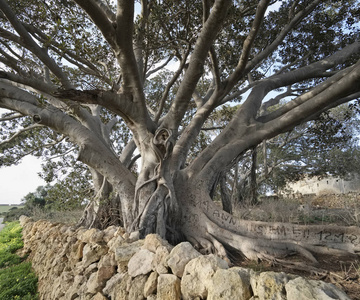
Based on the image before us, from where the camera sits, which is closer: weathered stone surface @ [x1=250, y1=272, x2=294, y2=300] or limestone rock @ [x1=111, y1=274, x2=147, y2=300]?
weathered stone surface @ [x1=250, y1=272, x2=294, y2=300]

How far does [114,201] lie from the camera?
5320 mm

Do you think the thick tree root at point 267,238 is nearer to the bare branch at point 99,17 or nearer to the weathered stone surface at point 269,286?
the weathered stone surface at point 269,286

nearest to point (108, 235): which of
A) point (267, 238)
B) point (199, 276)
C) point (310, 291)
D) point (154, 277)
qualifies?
point (154, 277)

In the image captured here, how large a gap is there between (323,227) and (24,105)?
6.01 m

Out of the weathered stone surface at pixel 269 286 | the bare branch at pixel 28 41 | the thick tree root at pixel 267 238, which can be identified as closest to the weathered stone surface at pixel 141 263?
the weathered stone surface at pixel 269 286

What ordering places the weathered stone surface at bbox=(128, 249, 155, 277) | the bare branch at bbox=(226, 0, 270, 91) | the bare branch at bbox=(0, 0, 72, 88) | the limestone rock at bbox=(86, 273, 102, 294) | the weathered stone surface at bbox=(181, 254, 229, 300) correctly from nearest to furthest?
the weathered stone surface at bbox=(181, 254, 229, 300), the weathered stone surface at bbox=(128, 249, 155, 277), the limestone rock at bbox=(86, 273, 102, 294), the bare branch at bbox=(0, 0, 72, 88), the bare branch at bbox=(226, 0, 270, 91)

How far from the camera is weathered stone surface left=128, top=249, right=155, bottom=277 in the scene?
228 centimetres

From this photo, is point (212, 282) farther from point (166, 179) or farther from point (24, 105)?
point (24, 105)

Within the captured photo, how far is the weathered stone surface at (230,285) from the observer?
4.90ft

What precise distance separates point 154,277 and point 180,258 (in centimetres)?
37

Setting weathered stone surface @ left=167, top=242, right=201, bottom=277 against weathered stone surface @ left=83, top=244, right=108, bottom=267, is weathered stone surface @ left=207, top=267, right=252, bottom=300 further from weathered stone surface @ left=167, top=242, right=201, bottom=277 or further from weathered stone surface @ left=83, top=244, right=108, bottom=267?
weathered stone surface @ left=83, top=244, right=108, bottom=267

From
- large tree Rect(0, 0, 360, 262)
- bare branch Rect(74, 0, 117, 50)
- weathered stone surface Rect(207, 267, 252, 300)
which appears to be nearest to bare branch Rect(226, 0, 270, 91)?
large tree Rect(0, 0, 360, 262)

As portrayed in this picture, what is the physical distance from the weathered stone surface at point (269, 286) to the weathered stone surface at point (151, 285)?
0.99m

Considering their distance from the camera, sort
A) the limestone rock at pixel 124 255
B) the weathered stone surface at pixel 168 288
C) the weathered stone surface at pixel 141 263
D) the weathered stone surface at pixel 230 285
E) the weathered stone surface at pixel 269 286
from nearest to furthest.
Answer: the weathered stone surface at pixel 269 286 < the weathered stone surface at pixel 230 285 < the weathered stone surface at pixel 168 288 < the weathered stone surface at pixel 141 263 < the limestone rock at pixel 124 255
